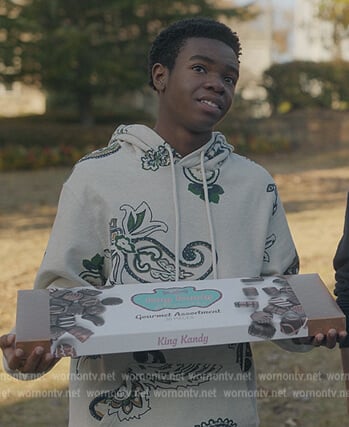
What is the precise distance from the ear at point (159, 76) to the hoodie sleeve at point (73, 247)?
0.39 metres

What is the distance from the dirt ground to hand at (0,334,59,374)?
8.45ft

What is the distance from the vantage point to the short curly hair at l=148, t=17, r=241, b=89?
2.36 m

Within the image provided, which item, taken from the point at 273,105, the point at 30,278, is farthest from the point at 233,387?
the point at 273,105

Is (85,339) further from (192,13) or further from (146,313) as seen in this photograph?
(192,13)

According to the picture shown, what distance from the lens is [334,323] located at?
2.05 m

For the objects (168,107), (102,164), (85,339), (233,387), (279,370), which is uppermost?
(168,107)

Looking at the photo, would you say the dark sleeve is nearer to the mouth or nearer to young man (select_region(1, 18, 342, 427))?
young man (select_region(1, 18, 342, 427))

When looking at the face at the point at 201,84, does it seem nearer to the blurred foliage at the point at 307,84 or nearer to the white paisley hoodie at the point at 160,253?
the white paisley hoodie at the point at 160,253

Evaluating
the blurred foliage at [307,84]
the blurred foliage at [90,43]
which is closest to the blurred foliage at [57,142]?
the blurred foliage at [90,43]

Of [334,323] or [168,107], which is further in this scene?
[168,107]

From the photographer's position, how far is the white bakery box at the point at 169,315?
195 cm

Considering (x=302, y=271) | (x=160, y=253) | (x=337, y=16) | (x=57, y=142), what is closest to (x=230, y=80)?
(x=160, y=253)

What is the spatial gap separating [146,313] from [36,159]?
14778 mm

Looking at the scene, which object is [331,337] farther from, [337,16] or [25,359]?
[337,16]
